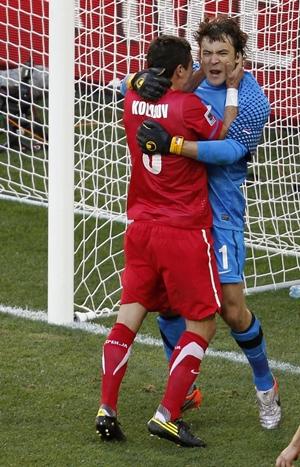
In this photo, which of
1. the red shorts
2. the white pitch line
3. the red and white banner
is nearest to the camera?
the red shorts

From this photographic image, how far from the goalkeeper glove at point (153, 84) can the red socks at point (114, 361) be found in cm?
100

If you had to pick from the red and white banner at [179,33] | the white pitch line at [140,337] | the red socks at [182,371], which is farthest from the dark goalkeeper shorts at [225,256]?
the red and white banner at [179,33]

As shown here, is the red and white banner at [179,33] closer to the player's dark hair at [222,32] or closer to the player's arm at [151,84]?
the player's dark hair at [222,32]

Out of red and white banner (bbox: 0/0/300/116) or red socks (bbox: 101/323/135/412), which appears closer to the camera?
red socks (bbox: 101/323/135/412)

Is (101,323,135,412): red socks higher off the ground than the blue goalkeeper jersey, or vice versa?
the blue goalkeeper jersey

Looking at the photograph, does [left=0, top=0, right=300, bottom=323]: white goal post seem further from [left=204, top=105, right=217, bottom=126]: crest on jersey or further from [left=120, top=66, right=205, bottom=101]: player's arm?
[left=204, top=105, right=217, bottom=126]: crest on jersey

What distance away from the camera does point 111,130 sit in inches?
328

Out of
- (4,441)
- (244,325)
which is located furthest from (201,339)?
(4,441)

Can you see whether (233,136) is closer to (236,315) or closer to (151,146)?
(151,146)

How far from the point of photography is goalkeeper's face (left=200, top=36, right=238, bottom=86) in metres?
5.29

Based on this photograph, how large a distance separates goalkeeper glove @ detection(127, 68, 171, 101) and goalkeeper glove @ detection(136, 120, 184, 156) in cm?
12

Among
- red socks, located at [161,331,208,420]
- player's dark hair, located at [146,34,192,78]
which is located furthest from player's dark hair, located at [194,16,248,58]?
red socks, located at [161,331,208,420]

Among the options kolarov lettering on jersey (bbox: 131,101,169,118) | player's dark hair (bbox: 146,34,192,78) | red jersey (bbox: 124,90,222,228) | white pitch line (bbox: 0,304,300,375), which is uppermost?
player's dark hair (bbox: 146,34,192,78)

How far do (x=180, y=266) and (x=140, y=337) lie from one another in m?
1.85
